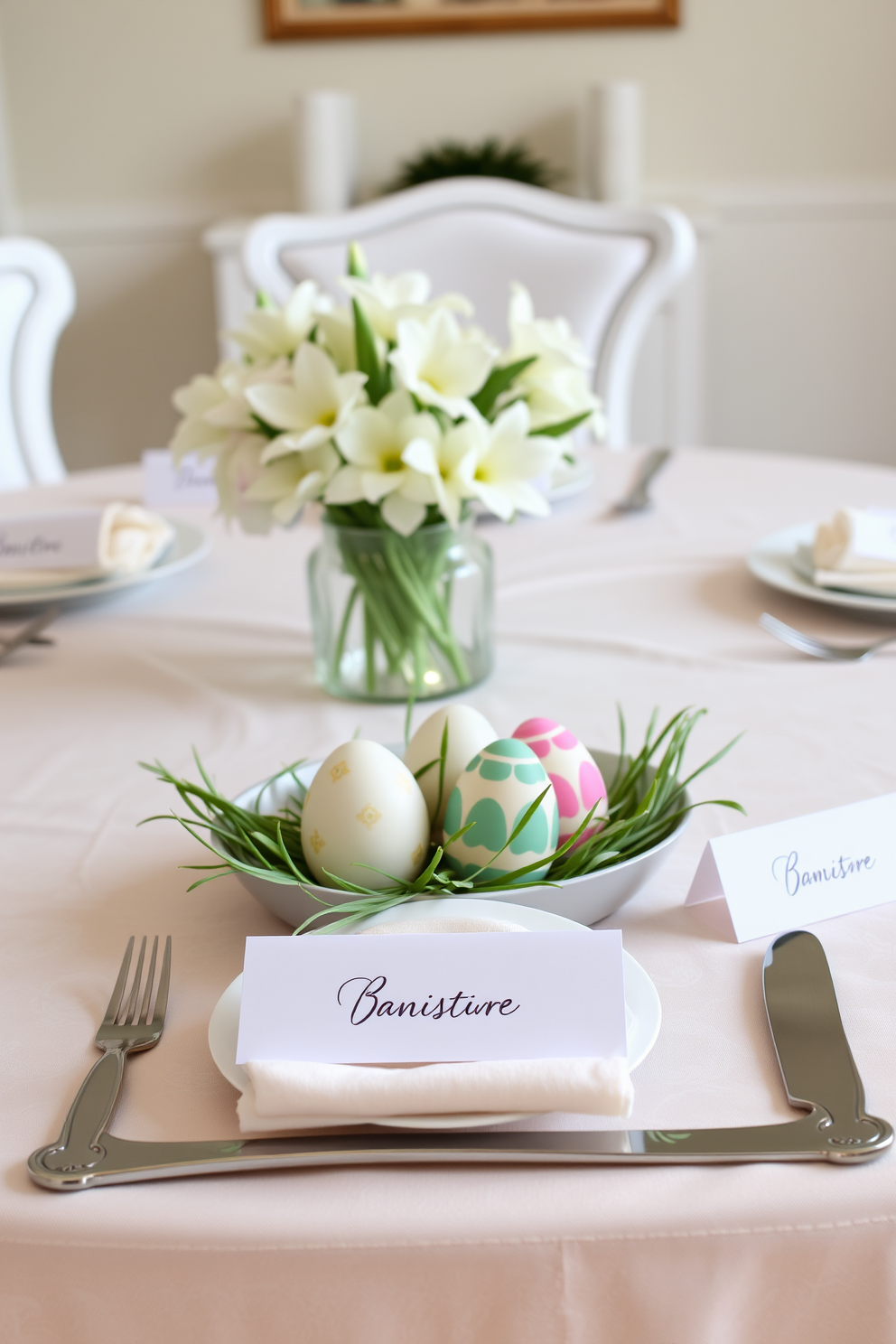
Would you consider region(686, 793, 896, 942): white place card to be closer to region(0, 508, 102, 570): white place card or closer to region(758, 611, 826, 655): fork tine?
region(758, 611, 826, 655): fork tine

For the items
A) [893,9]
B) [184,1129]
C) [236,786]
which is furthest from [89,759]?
[893,9]

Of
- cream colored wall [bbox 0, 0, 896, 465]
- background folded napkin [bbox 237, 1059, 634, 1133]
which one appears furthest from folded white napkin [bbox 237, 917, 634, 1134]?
cream colored wall [bbox 0, 0, 896, 465]

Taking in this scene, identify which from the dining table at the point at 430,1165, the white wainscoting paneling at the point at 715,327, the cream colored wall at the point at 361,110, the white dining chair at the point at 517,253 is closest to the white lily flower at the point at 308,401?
the dining table at the point at 430,1165

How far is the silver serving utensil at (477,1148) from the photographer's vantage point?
17.5 inches

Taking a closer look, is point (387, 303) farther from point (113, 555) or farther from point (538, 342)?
point (113, 555)

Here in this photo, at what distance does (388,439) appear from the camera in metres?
0.81

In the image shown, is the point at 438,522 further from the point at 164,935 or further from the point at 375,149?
the point at 375,149

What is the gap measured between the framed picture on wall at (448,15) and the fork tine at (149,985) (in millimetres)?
2915

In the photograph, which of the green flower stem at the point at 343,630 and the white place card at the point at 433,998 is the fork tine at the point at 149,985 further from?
the green flower stem at the point at 343,630

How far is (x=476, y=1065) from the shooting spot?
1.50 ft

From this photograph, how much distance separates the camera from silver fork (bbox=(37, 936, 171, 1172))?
1.50ft

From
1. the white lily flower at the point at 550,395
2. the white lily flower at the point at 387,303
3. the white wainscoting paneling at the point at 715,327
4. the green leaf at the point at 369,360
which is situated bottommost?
the white wainscoting paneling at the point at 715,327

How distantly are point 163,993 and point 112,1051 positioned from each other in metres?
0.04

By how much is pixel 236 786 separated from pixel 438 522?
0.25 m
